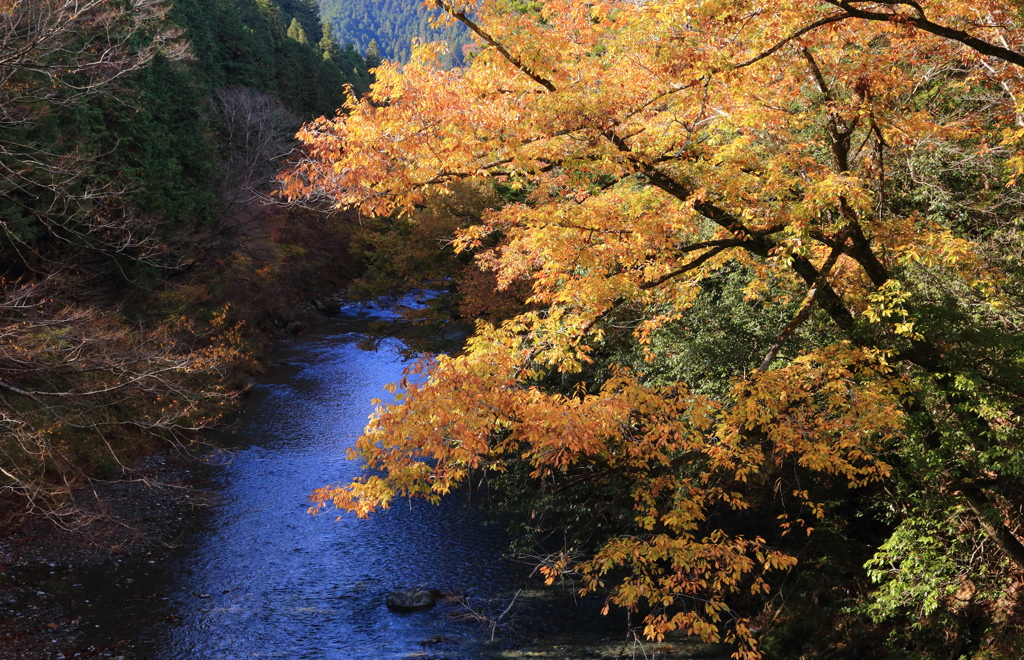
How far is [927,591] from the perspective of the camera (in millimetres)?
6863

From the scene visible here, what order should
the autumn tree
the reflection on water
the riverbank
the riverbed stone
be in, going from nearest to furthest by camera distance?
1. the autumn tree
2. the riverbank
3. the reflection on water
4. the riverbed stone

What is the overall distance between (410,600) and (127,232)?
1255cm

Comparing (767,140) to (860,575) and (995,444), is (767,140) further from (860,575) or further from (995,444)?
(860,575)

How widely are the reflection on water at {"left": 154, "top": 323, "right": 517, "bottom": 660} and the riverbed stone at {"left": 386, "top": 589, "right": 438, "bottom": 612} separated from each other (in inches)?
5.8

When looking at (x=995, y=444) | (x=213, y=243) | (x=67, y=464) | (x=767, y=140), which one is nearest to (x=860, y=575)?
(x=995, y=444)

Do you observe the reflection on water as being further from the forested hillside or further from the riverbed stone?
the forested hillside

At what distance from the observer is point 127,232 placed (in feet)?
57.0

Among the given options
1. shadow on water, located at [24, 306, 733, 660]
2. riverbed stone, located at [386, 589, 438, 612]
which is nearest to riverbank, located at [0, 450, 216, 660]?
shadow on water, located at [24, 306, 733, 660]

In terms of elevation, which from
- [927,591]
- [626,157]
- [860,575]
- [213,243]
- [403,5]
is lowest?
[860,575]

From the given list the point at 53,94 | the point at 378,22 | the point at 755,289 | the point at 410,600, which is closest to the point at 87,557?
the point at 410,600

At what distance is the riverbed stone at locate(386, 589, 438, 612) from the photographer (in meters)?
10.6

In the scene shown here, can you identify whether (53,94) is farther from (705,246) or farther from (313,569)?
(705,246)

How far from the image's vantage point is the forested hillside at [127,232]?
35.8 feet

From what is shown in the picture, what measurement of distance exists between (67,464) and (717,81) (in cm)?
1352
